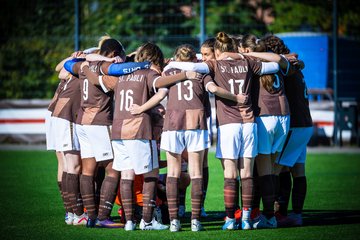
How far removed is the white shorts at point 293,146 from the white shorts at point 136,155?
161 centimetres

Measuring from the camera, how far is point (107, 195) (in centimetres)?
912

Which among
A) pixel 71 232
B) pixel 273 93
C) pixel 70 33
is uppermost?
pixel 70 33

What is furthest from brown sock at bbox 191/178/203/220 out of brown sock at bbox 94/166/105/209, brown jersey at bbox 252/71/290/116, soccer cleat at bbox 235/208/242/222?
brown sock at bbox 94/166/105/209

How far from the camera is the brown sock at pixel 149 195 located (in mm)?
8938

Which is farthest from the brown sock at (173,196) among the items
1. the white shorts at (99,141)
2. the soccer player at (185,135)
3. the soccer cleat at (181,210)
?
the soccer cleat at (181,210)

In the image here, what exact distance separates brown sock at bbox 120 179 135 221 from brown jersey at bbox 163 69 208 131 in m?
0.75

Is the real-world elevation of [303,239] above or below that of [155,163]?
below

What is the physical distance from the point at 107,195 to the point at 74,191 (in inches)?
24.5

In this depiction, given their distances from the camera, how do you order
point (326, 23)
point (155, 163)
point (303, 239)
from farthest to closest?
1. point (326, 23)
2. point (155, 163)
3. point (303, 239)

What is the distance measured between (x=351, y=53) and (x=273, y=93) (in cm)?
1331

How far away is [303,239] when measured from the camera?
332 inches

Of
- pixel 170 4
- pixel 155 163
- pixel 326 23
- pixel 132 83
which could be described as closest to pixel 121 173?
pixel 155 163

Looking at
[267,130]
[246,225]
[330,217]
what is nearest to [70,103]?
[267,130]

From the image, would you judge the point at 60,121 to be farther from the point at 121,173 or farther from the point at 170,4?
the point at 170,4
